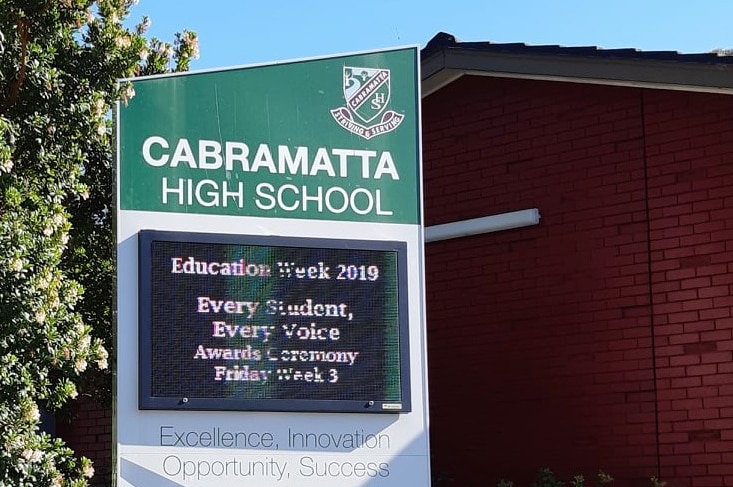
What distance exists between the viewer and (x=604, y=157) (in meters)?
11.6

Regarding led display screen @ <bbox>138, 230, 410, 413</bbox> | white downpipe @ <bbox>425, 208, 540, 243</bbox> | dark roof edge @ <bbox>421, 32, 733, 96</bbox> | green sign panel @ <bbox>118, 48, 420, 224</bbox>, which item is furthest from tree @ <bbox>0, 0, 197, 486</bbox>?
white downpipe @ <bbox>425, 208, 540, 243</bbox>

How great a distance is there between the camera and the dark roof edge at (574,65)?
10.3 metres

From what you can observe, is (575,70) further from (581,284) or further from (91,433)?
(91,433)

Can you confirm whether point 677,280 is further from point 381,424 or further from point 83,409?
point 83,409

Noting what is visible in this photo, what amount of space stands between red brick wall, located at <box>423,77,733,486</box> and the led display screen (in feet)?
8.46

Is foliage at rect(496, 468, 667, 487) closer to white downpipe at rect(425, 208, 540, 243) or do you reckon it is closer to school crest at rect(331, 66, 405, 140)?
white downpipe at rect(425, 208, 540, 243)

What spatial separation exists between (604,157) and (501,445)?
266cm

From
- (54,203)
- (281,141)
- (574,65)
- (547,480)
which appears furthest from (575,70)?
(54,203)

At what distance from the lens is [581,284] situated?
1159 cm

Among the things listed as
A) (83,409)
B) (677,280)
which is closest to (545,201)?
(677,280)

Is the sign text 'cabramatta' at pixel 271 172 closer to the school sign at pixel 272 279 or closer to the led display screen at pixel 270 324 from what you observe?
the school sign at pixel 272 279

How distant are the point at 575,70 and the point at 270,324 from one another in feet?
12.4

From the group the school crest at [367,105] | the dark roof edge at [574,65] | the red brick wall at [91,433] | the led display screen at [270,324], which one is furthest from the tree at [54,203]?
the red brick wall at [91,433]

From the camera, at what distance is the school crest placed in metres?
9.75
